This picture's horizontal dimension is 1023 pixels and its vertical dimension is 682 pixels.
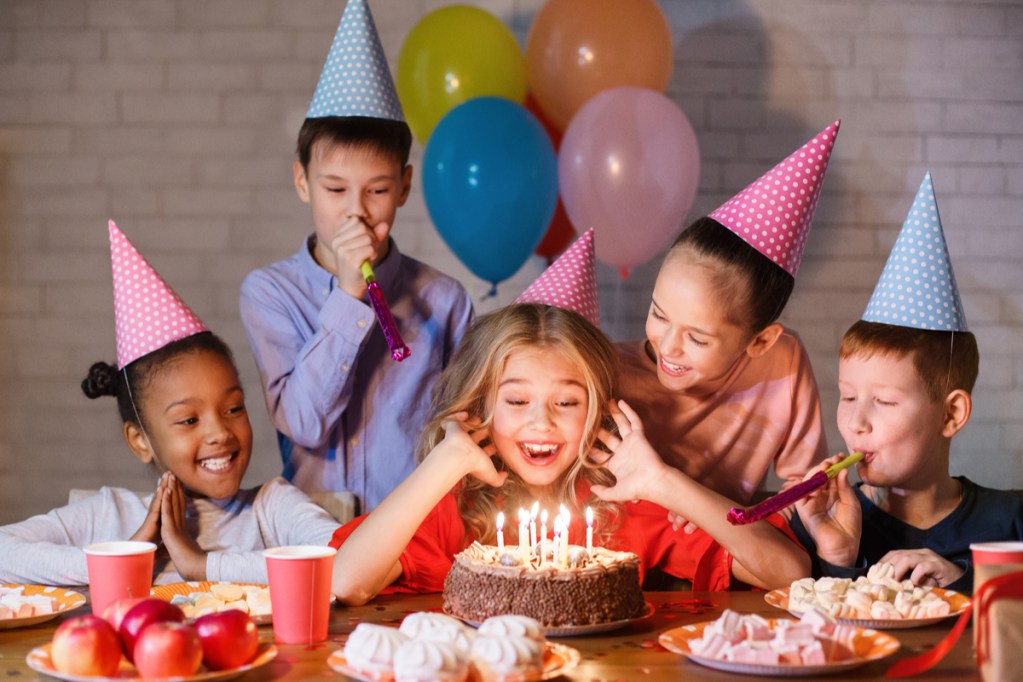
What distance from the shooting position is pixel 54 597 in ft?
5.65

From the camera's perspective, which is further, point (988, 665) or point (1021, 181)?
point (1021, 181)

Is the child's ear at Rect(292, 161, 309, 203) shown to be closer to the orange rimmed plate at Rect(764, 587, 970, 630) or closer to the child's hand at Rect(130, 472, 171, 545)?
the child's hand at Rect(130, 472, 171, 545)

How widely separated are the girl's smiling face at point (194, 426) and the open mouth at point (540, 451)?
0.59 meters

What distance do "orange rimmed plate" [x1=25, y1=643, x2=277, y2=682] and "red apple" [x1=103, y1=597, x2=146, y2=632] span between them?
40 millimetres

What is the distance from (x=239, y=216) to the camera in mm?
3836

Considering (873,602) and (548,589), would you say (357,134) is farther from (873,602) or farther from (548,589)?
(873,602)

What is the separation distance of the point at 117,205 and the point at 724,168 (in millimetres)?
1954

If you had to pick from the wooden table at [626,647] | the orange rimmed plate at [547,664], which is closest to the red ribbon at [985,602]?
the wooden table at [626,647]

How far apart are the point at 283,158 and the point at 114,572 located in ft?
7.98

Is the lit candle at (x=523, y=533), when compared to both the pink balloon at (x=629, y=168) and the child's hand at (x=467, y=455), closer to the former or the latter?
the child's hand at (x=467, y=455)

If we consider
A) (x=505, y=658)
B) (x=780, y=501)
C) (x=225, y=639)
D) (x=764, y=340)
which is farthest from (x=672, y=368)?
(x=225, y=639)

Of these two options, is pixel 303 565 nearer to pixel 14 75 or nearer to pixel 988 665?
pixel 988 665

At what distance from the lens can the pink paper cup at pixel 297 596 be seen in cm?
152

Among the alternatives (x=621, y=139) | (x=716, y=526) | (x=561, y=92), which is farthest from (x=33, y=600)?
(x=561, y=92)
